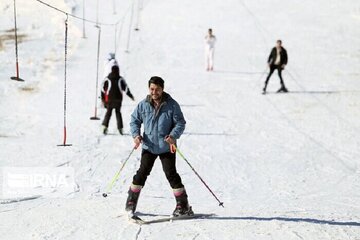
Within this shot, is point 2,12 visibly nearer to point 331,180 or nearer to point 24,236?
point 331,180

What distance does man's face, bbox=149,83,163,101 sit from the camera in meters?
6.31

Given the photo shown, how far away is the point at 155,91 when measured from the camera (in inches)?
249

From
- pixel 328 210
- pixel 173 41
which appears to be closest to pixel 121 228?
pixel 328 210

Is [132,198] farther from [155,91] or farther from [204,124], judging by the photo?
[204,124]

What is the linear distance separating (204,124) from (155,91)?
7.64 meters

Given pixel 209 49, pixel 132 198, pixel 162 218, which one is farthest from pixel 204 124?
pixel 132 198

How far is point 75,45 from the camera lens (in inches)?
866

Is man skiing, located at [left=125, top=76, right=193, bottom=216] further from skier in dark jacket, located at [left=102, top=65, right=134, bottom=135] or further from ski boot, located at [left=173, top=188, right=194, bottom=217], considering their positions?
skier in dark jacket, located at [left=102, top=65, right=134, bottom=135]

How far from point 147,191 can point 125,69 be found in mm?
10808

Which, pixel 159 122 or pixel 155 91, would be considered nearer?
pixel 155 91

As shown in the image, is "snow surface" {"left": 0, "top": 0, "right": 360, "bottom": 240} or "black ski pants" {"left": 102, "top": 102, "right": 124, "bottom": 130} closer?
"snow surface" {"left": 0, "top": 0, "right": 360, "bottom": 240}

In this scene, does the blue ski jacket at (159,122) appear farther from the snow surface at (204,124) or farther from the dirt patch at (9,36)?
the dirt patch at (9,36)

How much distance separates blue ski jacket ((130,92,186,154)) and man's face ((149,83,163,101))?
85mm

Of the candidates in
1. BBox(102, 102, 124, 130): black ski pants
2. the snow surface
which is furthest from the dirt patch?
BBox(102, 102, 124, 130): black ski pants
